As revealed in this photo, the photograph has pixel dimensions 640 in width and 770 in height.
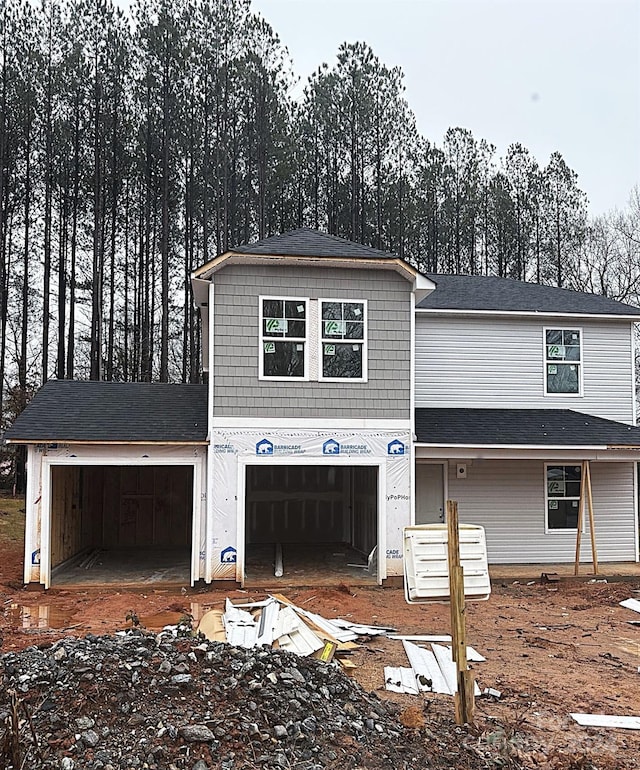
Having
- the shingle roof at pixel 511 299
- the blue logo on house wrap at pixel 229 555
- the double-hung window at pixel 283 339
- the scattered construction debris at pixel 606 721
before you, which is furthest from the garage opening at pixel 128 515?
the scattered construction debris at pixel 606 721

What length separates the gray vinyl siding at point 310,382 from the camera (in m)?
12.5

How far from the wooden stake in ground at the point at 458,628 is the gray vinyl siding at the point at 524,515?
8.99 meters

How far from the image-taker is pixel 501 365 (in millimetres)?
15805

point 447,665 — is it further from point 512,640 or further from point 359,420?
point 359,420

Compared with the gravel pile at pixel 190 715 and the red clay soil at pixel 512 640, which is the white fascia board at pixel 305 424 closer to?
the red clay soil at pixel 512 640

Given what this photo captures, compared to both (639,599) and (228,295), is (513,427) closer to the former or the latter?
(639,599)

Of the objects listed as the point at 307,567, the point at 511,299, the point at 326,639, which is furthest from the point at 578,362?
the point at 326,639

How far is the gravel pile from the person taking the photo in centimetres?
477

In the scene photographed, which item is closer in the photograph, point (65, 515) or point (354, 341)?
point (354, 341)

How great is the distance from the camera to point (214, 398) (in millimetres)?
12461

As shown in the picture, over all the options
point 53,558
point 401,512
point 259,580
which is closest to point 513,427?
point 401,512

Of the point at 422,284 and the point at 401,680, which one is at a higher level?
the point at 422,284

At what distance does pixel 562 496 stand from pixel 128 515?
32.9 feet

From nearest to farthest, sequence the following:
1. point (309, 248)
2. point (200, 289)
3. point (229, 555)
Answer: point (229, 555) < point (309, 248) < point (200, 289)
